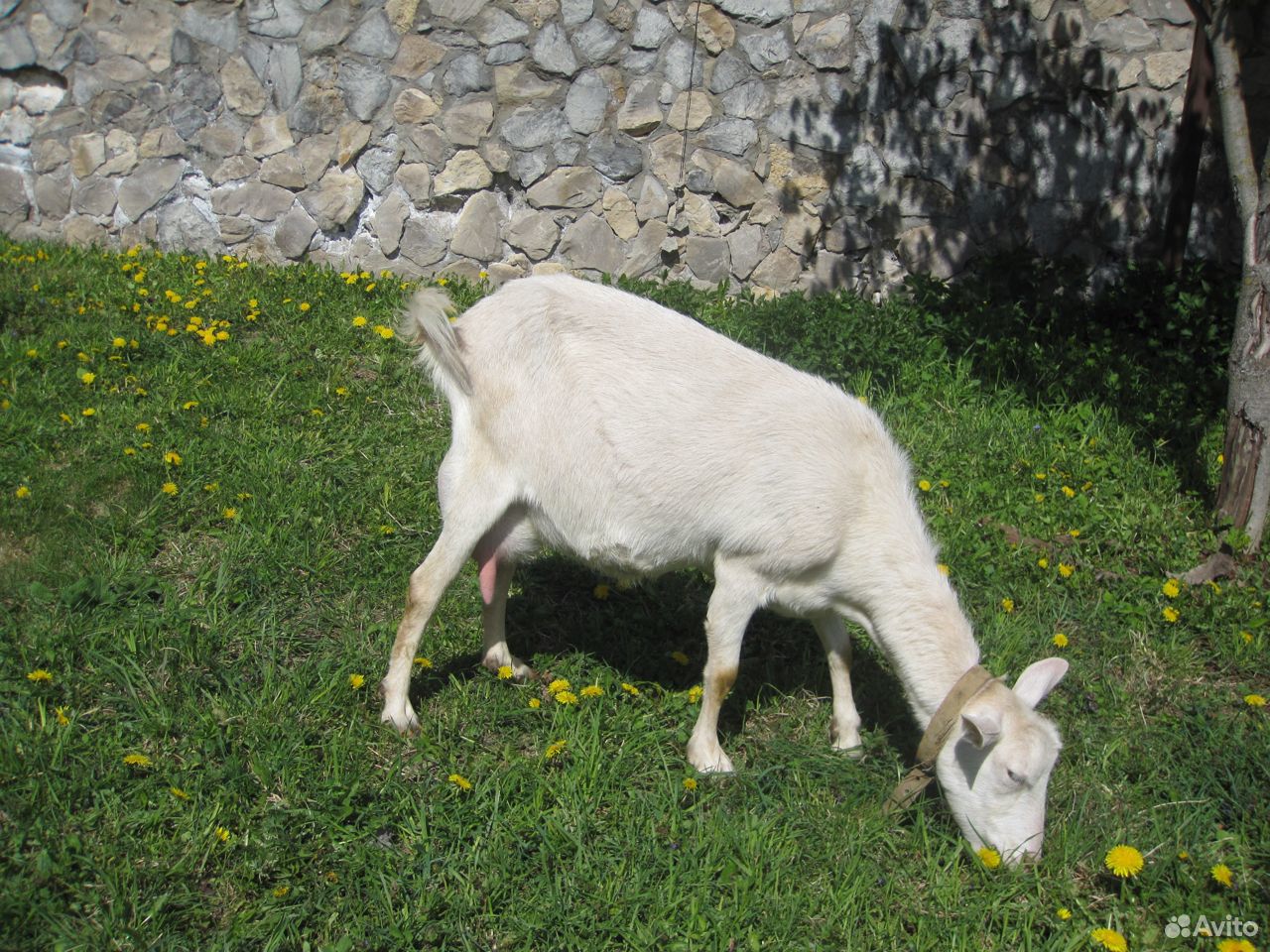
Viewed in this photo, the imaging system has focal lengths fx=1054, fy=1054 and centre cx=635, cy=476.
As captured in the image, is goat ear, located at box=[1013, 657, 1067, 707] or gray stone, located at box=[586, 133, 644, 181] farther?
gray stone, located at box=[586, 133, 644, 181]

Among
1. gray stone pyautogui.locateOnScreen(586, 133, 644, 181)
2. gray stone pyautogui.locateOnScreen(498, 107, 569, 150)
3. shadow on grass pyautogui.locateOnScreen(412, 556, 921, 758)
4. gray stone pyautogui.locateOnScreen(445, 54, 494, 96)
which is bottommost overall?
shadow on grass pyautogui.locateOnScreen(412, 556, 921, 758)

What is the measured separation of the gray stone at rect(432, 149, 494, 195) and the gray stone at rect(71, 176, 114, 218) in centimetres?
232

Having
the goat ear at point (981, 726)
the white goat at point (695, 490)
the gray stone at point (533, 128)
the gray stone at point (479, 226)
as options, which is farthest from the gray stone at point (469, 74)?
the goat ear at point (981, 726)

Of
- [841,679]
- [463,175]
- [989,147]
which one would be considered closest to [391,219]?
[463,175]

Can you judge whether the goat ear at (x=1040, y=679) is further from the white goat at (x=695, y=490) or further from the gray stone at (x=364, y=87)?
the gray stone at (x=364, y=87)

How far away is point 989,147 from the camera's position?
6488 mm

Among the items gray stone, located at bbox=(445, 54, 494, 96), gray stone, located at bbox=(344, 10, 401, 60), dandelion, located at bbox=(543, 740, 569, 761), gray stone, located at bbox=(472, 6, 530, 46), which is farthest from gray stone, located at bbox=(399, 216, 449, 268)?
dandelion, located at bbox=(543, 740, 569, 761)

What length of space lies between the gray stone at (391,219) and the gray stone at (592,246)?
3.45ft

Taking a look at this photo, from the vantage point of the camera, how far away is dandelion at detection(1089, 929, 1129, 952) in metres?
2.78

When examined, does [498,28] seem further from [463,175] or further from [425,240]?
[425,240]

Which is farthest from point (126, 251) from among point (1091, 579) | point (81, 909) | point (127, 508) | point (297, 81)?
point (1091, 579)

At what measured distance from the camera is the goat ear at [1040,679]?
3105 millimetres

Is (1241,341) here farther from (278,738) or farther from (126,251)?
(126,251)

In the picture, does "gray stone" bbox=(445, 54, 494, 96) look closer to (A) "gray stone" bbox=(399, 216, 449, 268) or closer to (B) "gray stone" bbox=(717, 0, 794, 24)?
(A) "gray stone" bbox=(399, 216, 449, 268)
